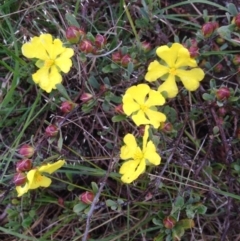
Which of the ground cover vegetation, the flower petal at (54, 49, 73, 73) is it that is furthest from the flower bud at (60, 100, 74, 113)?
the flower petal at (54, 49, 73, 73)

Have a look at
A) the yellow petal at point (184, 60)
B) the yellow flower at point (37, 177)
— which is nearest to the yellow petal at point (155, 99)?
the yellow petal at point (184, 60)

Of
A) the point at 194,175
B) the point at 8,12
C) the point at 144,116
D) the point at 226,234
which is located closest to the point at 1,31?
the point at 8,12

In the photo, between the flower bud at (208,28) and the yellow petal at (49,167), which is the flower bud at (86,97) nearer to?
the yellow petal at (49,167)

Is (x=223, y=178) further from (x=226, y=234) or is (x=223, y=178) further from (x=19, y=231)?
(x=19, y=231)

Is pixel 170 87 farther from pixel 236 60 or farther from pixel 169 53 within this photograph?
pixel 236 60

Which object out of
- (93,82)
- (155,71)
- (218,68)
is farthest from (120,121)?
(218,68)

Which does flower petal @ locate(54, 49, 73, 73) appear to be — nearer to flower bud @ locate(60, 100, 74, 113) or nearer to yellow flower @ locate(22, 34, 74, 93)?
yellow flower @ locate(22, 34, 74, 93)
